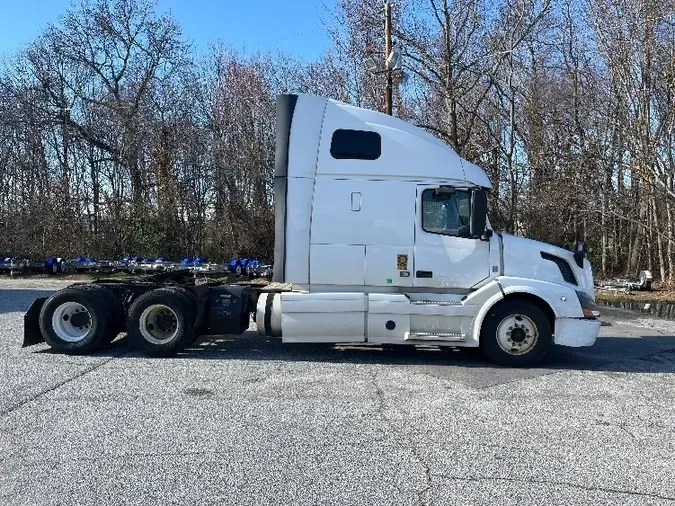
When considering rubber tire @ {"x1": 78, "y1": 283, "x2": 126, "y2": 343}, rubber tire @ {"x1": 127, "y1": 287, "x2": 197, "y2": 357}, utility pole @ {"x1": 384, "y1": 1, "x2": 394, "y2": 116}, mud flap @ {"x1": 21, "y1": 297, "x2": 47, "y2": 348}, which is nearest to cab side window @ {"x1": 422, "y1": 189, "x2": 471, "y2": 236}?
rubber tire @ {"x1": 127, "y1": 287, "x2": 197, "y2": 357}

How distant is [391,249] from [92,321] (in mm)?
4528

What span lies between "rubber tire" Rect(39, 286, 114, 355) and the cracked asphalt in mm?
234

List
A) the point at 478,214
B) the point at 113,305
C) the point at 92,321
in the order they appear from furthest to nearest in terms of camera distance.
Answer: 1. the point at 113,305
2. the point at 92,321
3. the point at 478,214

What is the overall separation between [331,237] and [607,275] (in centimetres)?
1713

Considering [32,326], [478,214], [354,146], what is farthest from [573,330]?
[32,326]

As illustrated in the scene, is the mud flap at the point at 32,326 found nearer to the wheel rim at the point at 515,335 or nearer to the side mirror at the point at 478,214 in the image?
the side mirror at the point at 478,214

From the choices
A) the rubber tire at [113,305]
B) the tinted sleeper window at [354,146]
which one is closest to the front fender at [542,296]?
the tinted sleeper window at [354,146]

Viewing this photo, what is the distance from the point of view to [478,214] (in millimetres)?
8117

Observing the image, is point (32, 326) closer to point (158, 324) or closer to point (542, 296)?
point (158, 324)

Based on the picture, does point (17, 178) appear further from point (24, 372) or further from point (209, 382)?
point (209, 382)

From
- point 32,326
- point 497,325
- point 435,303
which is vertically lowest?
point 32,326

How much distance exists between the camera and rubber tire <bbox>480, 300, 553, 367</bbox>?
8.09 meters

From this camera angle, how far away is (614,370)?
26.7ft

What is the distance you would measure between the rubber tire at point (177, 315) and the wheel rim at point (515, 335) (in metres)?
4.46
